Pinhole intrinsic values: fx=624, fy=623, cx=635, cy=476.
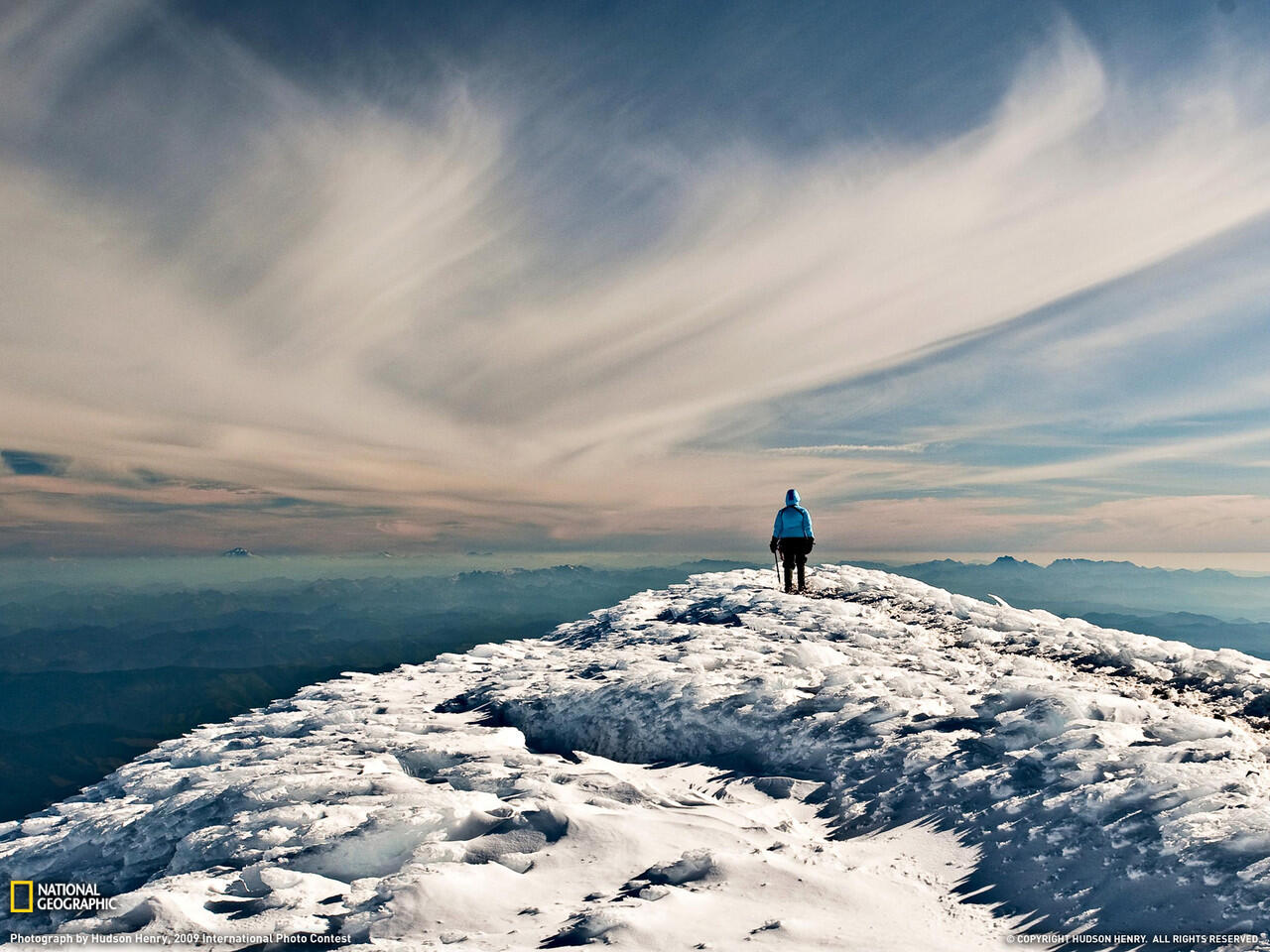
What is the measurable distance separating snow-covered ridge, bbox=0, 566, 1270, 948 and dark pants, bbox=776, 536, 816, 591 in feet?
24.4

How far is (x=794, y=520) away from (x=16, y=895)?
2943cm

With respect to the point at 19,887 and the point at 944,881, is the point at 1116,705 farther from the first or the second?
the point at 19,887

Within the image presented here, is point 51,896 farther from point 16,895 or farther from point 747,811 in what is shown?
point 747,811

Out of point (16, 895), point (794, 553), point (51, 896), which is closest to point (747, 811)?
point (51, 896)

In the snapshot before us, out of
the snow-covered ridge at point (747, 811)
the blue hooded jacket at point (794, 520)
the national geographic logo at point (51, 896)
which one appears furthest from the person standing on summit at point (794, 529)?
the national geographic logo at point (51, 896)

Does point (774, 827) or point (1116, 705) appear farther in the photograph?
point (1116, 705)

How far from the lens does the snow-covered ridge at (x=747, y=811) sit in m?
10.2

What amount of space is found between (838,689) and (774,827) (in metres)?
6.50

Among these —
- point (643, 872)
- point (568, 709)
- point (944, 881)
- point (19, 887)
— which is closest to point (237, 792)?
point (19, 887)

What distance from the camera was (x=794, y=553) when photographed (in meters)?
33.3

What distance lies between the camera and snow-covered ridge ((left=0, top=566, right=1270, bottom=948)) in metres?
10.2

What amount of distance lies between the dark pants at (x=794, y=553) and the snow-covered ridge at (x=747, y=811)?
743 cm

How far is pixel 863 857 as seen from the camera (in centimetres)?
1226

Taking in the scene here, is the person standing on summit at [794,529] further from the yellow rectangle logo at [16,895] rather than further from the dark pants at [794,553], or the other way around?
the yellow rectangle logo at [16,895]
